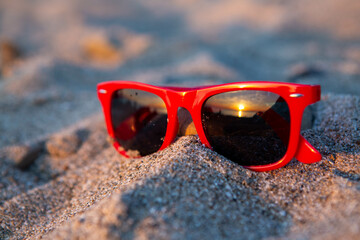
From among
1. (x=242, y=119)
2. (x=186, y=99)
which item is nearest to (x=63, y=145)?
(x=186, y=99)

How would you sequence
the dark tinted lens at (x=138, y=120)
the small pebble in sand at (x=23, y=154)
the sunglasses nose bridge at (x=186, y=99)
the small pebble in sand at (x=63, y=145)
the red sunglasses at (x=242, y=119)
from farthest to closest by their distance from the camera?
the small pebble in sand at (x=63, y=145) < the small pebble in sand at (x=23, y=154) < the dark tinted lens at (x=138, y=120) < the sunglasses nose bridge at (x=186, y=99) < the red sunglasses at (x=242, y=119)

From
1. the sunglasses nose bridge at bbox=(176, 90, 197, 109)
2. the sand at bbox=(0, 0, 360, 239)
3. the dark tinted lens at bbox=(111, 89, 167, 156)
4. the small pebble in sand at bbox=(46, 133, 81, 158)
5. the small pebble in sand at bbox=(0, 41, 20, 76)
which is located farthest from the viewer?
the small pebble in sand at bbox=(0, 41, 20, 76)

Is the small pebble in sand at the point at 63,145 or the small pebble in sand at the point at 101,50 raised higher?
the small pebble in sand at the point at 101,50

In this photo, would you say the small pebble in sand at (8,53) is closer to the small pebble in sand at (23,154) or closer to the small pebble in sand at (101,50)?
the small pebble in sand at (101,50)

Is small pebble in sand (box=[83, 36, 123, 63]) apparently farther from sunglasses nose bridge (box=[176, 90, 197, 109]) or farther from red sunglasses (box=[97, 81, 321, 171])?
sunglasses nose bridge (box=[176, 90, 197, 109])

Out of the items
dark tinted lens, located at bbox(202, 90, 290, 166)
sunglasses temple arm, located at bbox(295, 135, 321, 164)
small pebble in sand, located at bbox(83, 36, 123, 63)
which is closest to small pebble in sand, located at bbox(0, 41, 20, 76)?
small pebble in sand, located at bbox(83, 36, 123, 63)

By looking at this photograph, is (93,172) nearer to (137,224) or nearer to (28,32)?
(137,224)

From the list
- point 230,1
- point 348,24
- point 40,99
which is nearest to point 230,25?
point 230,1

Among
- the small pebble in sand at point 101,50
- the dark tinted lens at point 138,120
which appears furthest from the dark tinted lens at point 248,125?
the small pebble in sand at point 101,50
